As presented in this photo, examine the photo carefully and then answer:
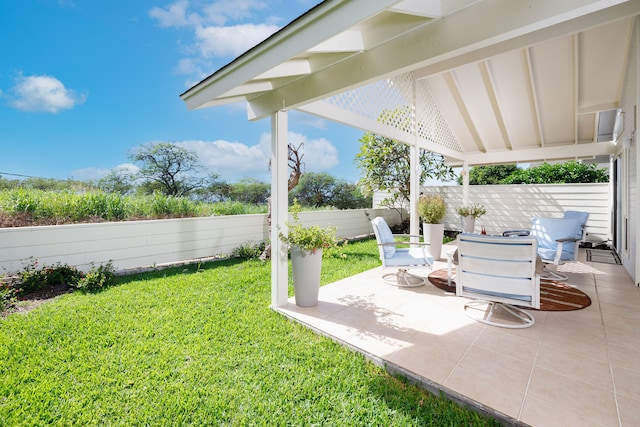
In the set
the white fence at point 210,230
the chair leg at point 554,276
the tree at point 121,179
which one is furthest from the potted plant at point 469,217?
the tree at point 121,179

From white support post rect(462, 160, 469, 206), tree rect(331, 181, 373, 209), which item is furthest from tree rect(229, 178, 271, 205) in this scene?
white support post rect(462, 160, 469, 206)

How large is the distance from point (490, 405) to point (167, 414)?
7.30 feet

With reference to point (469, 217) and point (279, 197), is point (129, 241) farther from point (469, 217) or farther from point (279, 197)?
point (469, 217)

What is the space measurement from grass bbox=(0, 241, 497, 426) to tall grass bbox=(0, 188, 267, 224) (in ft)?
8.09

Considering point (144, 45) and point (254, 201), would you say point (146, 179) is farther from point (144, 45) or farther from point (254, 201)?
point (144, 45)

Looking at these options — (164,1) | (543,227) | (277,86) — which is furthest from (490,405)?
(164,1)

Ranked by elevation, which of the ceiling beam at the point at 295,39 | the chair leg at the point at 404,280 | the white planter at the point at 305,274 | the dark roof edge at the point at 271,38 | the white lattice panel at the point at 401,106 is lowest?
the chair leg at the point at 404,280

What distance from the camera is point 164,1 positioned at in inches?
501

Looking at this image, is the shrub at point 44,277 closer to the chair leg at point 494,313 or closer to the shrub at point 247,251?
the shrub at point 247,251

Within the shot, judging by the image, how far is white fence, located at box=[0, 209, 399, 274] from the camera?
4590mm

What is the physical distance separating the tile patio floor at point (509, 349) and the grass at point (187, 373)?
9.2 inches

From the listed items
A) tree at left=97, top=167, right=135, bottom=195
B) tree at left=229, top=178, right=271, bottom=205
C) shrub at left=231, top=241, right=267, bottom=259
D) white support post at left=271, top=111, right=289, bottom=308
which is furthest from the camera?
tree at left=229, top=178, right=271, bottom=205

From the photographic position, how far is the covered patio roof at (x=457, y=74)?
2133 mm

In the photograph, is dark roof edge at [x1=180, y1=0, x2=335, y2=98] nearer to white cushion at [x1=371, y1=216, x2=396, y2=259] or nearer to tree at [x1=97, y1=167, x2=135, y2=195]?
white cushion at [x1=371, y1=216, x2=396, y2=259]
